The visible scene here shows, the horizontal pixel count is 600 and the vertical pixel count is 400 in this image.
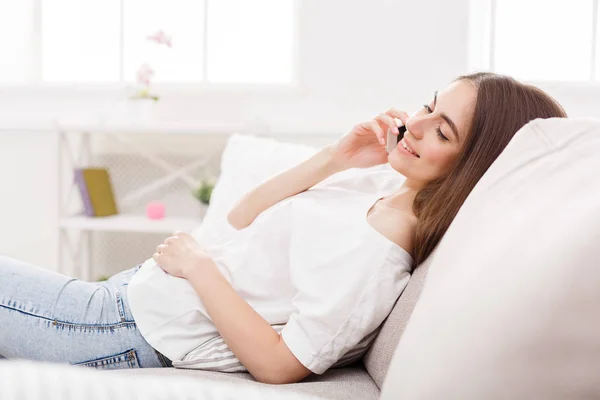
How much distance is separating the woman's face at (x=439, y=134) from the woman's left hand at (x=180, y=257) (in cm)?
42

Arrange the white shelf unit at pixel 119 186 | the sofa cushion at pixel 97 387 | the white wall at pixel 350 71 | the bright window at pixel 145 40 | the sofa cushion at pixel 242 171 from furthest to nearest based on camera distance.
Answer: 1. the bright window at pixel 145 40
2. the white shelf unit at pixel 119 186
3. the white wall at pixel 350 71
4. the sofa cushion at pixel 242 171
5. the sofa cushion at pixel 97 387

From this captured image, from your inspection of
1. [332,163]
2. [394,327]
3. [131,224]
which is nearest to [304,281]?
[394,327]

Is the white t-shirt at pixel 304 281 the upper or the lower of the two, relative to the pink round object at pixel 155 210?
upper

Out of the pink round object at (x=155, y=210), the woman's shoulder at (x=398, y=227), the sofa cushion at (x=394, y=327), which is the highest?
the woman's shoulder at (x=398, y=227)

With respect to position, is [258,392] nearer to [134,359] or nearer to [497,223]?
[497,223]

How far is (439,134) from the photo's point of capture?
1.19 m

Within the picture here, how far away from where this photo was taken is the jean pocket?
127 centimetres

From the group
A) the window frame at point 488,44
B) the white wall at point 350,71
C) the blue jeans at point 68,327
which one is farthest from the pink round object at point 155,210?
the blue jeans at point 68,327

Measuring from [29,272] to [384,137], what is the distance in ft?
2.62

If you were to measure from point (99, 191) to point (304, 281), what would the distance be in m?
2.08

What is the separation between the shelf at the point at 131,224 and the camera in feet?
9.15

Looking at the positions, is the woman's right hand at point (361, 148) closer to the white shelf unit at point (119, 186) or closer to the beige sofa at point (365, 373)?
the beige sofa at point (365, 373)

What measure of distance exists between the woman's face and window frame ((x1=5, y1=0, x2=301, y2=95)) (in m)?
1.80

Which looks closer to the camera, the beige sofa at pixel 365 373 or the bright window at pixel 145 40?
the beige sofa at pixel 365 373
